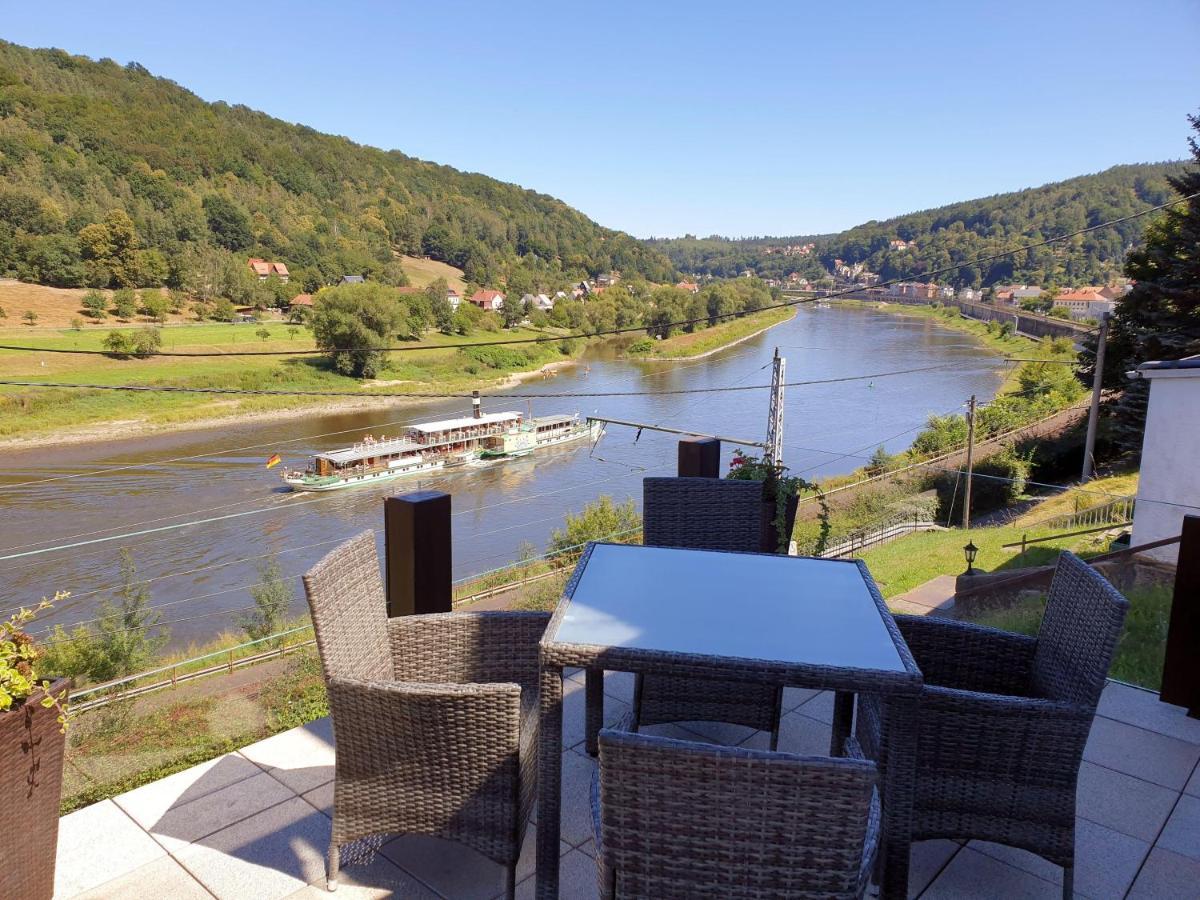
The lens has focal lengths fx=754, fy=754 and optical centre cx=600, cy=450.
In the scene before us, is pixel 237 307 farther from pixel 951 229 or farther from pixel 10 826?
pixel 951 229

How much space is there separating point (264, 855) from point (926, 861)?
1.40 metres

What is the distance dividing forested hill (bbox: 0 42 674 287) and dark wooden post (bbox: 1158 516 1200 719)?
41045 mm

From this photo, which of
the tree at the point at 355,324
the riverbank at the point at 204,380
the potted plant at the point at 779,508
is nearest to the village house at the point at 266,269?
the riverbank at the point at 204,380

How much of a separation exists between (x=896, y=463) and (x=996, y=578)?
1096cm

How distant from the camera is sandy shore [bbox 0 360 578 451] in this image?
67.8ft

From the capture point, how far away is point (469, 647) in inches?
70.6

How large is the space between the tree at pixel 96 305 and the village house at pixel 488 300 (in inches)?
807

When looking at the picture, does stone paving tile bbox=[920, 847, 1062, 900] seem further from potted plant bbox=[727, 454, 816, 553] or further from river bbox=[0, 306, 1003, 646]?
river bbox=[0, 306, 1003, 646]

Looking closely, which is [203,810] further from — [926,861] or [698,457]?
[698,457]

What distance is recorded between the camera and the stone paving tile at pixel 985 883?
59.1 inches

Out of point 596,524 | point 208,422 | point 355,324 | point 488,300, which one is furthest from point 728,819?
point 488,300

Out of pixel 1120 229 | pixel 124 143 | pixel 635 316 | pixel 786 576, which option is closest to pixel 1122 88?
pixel 786 576

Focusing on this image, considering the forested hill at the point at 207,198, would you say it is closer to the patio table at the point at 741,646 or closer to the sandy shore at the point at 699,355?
the sandy shore at the point at 699,355

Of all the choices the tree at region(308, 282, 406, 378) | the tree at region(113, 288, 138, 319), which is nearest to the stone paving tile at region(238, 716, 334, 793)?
the tree at region(308, 282, 406, 378)
